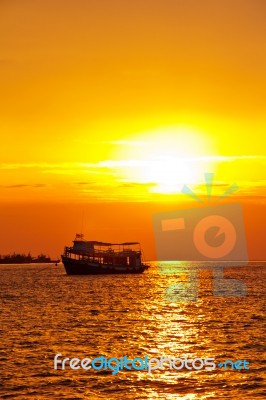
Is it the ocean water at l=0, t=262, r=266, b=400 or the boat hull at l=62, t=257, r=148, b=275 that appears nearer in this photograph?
the ocean water at l=0, t=262, r=266, b=400

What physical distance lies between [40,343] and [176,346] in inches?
369

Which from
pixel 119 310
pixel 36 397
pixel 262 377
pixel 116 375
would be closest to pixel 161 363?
pixel 116 375

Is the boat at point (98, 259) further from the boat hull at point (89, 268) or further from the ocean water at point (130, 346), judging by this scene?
the ocean water at point (130, 346)

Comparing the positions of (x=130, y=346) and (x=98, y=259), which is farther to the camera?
(x=98, y=259)

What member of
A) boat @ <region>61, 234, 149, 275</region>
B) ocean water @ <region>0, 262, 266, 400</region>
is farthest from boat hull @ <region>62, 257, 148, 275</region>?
ocean water @ <region>0, 262, 266, 400</region>

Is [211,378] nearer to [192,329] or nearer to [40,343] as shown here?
[40,343]

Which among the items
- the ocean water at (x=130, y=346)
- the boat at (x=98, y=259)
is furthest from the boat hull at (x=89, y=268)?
the ocean water at (x=130, y=346)

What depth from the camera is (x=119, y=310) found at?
70.8m

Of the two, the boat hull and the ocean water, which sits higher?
the boat hull

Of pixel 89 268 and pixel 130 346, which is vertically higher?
pixel 89 268

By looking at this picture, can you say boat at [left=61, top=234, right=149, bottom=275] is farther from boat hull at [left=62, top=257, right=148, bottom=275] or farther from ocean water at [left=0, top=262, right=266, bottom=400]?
ocean water at [left=0, top=262, right=266, bottom=400]

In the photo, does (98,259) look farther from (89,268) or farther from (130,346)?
(130,346)

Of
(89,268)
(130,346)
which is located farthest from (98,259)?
(130,346)

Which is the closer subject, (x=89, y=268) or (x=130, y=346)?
(x=130, y=346)
